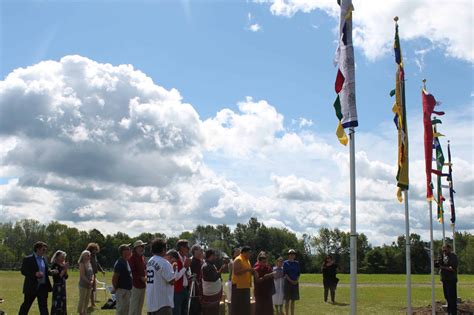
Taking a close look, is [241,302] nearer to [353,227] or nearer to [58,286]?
[353,227]

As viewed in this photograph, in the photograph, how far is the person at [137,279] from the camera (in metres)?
10.2

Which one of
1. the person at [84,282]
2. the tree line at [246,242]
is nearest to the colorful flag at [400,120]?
the person at [84,282]

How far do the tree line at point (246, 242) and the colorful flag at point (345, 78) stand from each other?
85253 mm

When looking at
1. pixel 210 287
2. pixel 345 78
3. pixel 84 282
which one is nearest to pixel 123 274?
pixel 210 287

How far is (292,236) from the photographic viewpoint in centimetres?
11075

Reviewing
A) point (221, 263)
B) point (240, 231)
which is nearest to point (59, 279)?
point (221, 263)

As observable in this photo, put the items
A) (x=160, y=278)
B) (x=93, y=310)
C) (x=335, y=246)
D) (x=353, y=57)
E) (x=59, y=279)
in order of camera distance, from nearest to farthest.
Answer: (x=160, y=278) → (x=353, y=57) → (x=59, y=279) → (x=93, y=310) → (x=335, y=246)

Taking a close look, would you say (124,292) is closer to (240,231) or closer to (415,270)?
(415,270)

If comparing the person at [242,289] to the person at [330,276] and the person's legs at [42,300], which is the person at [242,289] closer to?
the person's legs at [42,300]

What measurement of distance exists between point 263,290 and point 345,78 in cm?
514

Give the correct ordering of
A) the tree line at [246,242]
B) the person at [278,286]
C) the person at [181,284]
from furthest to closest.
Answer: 1. the tree line at [246,242]
2. the person at [278,286]
3. the person at [181,284]

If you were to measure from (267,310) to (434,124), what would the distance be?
302 inches

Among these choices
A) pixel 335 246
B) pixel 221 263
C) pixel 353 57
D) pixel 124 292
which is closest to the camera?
pixel 353 57

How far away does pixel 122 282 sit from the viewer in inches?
398
